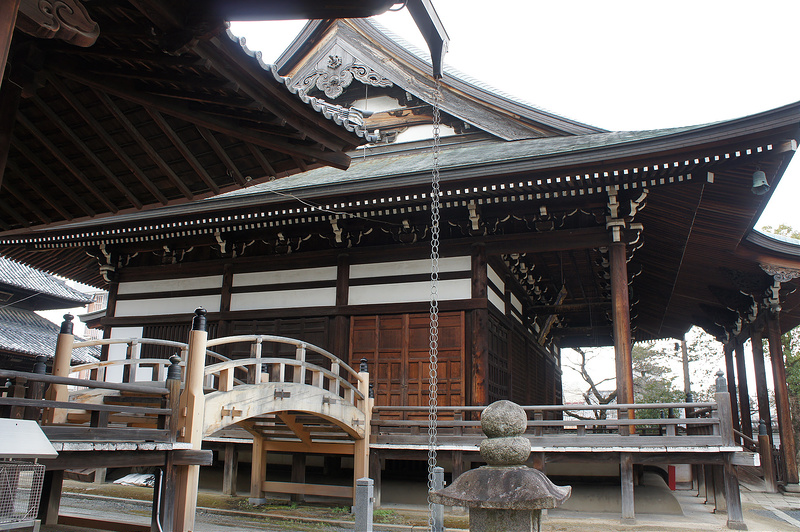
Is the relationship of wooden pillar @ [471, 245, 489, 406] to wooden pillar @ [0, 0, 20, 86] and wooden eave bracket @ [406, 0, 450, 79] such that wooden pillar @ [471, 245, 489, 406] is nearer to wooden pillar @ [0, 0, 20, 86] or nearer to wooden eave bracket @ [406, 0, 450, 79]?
wooden eave bracket @ [406, 0, 450, 79]

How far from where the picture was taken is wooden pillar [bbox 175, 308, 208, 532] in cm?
639

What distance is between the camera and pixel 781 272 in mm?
12289

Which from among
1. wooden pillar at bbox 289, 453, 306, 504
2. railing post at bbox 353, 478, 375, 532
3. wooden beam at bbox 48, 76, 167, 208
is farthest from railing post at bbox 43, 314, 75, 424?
wooden pillar at bbox 289, 453, 306, 504

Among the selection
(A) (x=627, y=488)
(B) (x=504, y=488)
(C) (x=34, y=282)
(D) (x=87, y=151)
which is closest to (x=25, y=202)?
(D) (x=87, y=151)

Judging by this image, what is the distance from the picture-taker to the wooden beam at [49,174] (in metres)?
5.10

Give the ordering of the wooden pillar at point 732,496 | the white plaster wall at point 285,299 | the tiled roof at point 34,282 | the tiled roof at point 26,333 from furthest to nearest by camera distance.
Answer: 1. the tiled roof at point 34,282
2. the tiled roof at point 26,333
3. the white plaster wall at point 285,299
4. the wooden pillar at point 732,496

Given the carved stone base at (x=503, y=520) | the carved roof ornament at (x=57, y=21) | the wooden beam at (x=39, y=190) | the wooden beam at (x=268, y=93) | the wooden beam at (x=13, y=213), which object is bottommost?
the carved stone base at (x=503, y=520)

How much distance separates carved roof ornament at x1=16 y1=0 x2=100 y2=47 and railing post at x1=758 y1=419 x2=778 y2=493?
49.2ft

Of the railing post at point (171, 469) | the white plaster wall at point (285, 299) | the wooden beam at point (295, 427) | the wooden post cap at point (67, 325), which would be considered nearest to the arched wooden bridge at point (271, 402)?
the wooden beam at point (295, 427)

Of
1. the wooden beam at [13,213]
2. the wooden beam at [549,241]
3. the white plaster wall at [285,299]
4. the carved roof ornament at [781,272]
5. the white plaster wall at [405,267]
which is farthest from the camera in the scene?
the white plaster wall at [285,299]

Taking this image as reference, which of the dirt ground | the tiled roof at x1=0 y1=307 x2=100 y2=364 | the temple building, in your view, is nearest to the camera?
the dirt ground

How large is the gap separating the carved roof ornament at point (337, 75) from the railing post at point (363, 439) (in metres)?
6.36

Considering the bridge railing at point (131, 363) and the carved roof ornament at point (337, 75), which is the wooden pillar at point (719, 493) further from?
the carved roof ornament at point (337, 75)

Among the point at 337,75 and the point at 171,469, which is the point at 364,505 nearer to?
the point at 171,469
